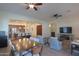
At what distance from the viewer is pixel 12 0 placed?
1.58 metres

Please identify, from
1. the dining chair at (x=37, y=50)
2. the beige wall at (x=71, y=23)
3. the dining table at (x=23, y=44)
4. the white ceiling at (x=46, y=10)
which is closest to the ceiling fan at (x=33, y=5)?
the white ceiling at (x=46, y=10)

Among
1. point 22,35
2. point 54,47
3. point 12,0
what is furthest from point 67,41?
point 12,0

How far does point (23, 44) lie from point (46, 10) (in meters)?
0.66

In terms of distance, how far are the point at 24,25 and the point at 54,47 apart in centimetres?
62

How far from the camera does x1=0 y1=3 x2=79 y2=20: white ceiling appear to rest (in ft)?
5.42

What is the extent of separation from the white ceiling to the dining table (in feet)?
1.32

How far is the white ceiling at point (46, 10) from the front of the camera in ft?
5.42

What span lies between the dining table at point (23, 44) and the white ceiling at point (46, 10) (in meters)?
0.40

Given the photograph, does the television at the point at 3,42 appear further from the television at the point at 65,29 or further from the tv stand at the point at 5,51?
the television at the point at 65,29

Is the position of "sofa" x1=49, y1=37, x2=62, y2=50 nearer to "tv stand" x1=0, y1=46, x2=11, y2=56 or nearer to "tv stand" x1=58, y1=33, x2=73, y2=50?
"tv stand" x1=58, y1=33, x2=73, y2=50

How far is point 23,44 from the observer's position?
1.84 metres

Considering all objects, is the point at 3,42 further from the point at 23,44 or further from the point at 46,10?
the point at 46,10

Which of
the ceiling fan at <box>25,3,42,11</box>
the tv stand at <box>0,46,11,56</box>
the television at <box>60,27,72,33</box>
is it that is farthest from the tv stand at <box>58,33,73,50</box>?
the tv stand at <box>0,46,11,56</box>

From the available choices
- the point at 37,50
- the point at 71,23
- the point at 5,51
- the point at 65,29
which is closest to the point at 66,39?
the point at 65,29
